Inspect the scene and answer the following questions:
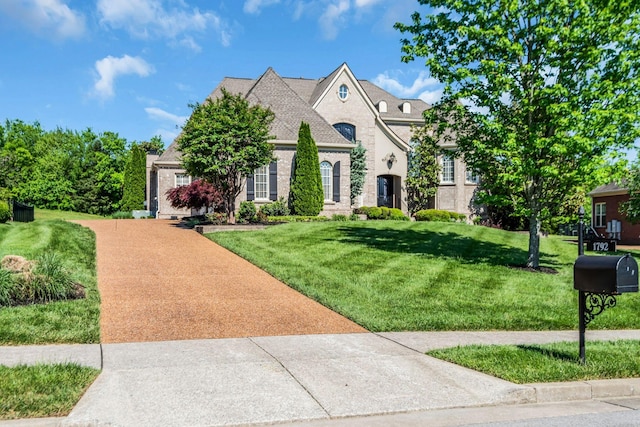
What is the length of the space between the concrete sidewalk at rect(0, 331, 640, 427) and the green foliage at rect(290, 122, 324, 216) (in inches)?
822

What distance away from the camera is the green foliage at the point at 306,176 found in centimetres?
2889

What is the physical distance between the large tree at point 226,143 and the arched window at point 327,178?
7382mm

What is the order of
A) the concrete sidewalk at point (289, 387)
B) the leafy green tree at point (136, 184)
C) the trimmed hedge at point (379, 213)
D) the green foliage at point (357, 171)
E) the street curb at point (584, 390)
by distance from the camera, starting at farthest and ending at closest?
the leafy green tree at point (136, 184) → the green foliage at point (357, 171) → the trimmed hedge at point (379, 213) → the street curb at point (584, 390) → the concrete sidewalk at point (289, 387)

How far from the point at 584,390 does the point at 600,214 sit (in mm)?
35415

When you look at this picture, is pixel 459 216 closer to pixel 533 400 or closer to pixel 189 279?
pixel 189 279

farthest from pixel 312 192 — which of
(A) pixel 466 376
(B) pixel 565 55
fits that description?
(A) pixel 466 376

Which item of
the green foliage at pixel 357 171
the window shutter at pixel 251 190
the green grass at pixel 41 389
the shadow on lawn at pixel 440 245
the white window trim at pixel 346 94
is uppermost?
the white window trim at pixel 346 94

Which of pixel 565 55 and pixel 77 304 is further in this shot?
pixel 565 55

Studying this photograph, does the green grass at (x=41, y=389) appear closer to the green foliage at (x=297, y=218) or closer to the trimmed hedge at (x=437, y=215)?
the green foliage at (x=297, y=218)

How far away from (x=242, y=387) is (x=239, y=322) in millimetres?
3629

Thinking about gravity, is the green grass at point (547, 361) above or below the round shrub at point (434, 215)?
below

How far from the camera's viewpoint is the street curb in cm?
606

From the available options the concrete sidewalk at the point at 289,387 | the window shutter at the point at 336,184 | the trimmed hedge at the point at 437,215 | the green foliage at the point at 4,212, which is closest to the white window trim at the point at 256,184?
the window shutter at the point at 336,184

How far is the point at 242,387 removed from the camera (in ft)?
19.2
